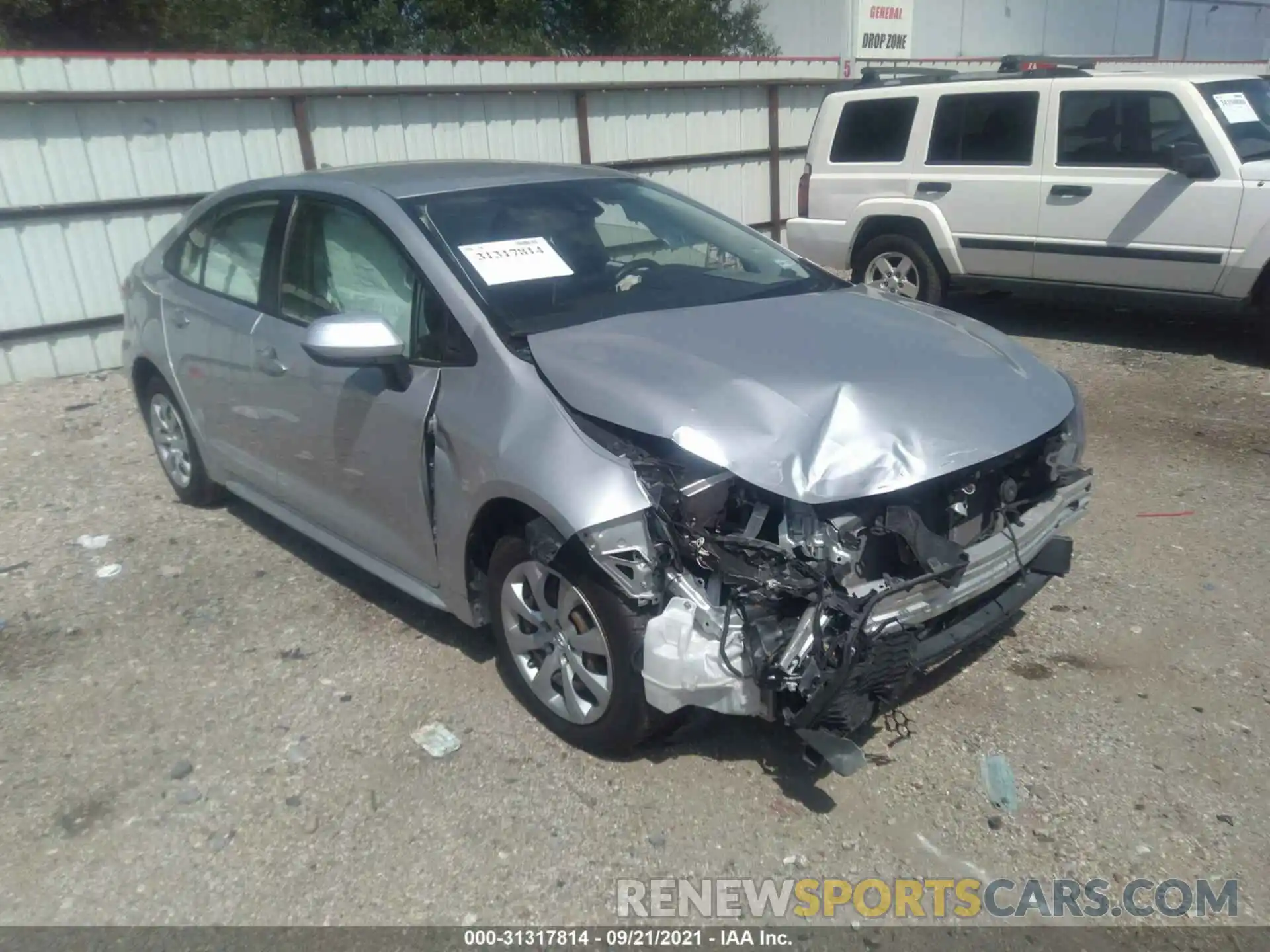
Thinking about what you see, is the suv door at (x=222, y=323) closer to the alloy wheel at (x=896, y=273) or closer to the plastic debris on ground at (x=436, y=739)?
the plastic debris on ground at (x=436, y=739)

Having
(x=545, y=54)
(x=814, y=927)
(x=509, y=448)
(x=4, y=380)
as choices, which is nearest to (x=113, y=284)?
(x=4, y=380)

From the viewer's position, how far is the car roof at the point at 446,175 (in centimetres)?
398

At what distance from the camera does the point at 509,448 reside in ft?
10.3

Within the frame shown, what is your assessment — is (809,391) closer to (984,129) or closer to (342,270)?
(342,270)

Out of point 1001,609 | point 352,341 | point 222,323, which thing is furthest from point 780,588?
point 222,323

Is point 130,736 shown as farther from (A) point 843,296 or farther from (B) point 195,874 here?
(A) point 843,296

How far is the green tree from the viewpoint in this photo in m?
17.8

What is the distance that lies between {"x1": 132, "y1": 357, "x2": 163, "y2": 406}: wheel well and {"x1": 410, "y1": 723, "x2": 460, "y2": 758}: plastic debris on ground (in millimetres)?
2759

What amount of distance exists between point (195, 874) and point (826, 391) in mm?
2256

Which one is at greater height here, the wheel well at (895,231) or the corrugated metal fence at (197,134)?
the corrugated metal fence at (197,134)

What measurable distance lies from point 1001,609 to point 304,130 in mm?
7373

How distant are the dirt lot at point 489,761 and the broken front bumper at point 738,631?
389 millimetres

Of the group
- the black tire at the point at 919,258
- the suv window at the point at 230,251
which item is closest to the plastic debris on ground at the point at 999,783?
the suv window at the point at 230,251

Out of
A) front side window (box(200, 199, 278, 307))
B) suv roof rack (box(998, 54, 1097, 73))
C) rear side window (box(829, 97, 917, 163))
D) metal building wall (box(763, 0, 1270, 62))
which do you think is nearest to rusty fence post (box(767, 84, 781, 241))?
suv roof rack (box(998, 54, 1097, 73))
